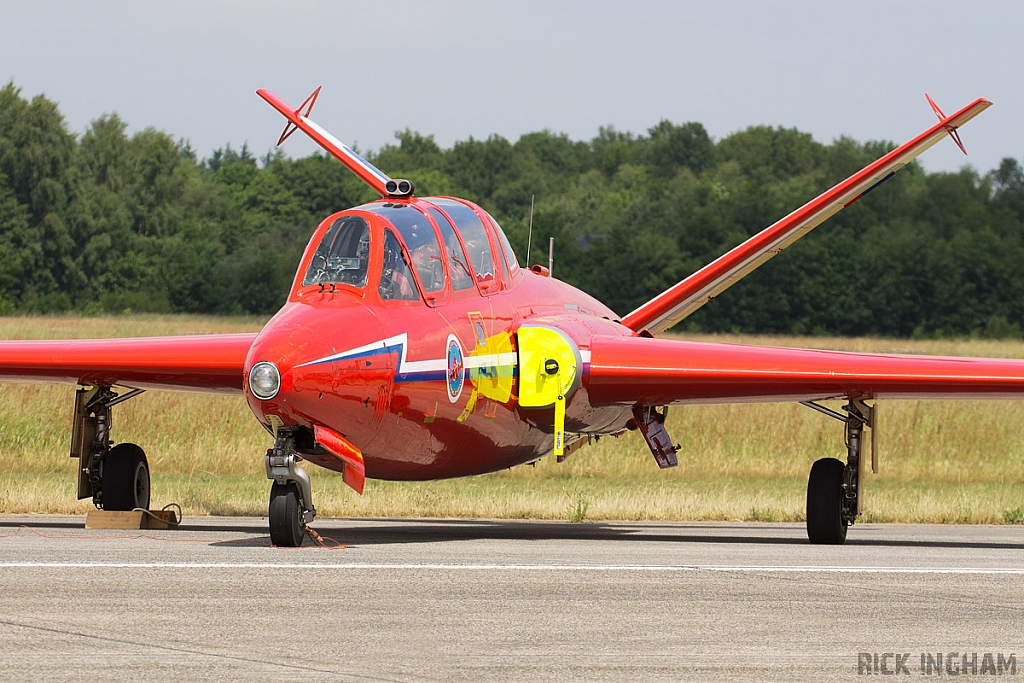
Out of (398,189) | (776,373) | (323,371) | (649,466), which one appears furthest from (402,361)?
(649,466)

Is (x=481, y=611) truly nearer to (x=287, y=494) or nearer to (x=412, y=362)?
(x=287, y=494)

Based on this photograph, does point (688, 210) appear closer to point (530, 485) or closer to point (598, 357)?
point (530, 485)

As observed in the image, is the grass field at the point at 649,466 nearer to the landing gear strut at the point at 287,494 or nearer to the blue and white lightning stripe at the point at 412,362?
the blue and white lightning stripe at the point at 412,362

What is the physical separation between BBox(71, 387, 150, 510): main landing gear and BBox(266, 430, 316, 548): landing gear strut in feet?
16.0

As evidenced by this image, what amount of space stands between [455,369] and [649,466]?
1563 cm

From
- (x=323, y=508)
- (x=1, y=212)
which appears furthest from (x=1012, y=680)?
(x=1, y=212)

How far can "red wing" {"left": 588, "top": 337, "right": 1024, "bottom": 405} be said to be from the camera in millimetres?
14602

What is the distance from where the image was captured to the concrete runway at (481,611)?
7.32 m

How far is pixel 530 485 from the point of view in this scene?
26.2m

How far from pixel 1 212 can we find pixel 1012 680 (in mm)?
65329

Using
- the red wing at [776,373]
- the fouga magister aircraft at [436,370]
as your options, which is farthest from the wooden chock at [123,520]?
the red wing at [776,373]

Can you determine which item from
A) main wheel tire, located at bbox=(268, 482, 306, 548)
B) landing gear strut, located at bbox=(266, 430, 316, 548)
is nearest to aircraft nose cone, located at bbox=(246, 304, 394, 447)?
landing gear strut, located at bbox=(266, 430, 316, 548)

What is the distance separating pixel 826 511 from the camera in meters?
15.8

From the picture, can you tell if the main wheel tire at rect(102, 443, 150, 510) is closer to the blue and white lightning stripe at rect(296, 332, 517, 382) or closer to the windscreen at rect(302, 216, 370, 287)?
the blue and white lightning stripe at rect(296, 332, 517, 382)
